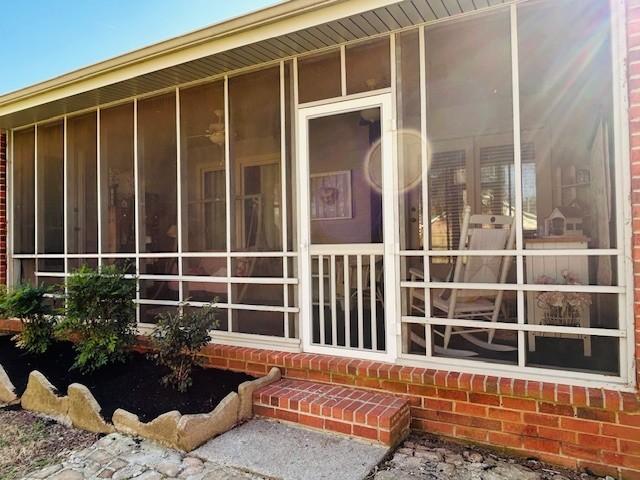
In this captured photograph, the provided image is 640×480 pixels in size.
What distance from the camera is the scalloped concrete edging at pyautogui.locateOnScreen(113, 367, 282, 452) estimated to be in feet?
8.16

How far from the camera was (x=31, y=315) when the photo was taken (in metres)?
3.88

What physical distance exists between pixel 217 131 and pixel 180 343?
5.90 ft

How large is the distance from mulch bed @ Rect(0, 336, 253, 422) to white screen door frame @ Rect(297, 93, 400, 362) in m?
0.72

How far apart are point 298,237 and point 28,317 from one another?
263 cm

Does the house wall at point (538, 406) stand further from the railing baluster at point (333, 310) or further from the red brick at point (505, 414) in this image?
the railing baluster at point (333, 310)

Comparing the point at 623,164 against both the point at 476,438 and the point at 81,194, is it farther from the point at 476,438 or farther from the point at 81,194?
the point at 81,194

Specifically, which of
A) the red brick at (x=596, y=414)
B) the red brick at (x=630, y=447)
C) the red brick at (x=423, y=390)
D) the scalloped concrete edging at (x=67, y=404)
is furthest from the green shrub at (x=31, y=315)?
the red brick at (x=630, y=447)

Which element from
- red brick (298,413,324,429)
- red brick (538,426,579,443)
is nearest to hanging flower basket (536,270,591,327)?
red brick (538,426,579,443)

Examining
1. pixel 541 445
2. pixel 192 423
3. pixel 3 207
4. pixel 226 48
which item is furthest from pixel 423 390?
pixel 3 207

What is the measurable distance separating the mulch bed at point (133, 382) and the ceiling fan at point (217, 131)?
1.88 m

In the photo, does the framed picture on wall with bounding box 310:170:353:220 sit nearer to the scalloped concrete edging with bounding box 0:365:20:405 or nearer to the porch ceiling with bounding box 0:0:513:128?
the porch ceiling with bounding box 0:0:513:128

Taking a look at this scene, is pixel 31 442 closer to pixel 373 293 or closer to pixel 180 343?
pixel 180 343

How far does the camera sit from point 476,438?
2482 millimetres

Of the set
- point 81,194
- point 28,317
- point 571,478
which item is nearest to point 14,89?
point 81,194
